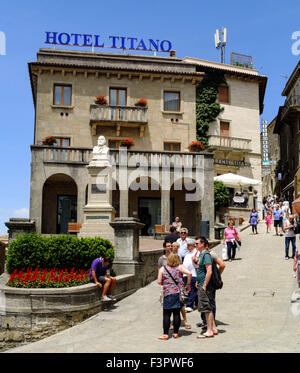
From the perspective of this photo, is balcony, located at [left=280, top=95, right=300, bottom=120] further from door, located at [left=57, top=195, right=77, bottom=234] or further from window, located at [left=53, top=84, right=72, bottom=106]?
door, located at [left=57, top=195, right=77, bottom=234]

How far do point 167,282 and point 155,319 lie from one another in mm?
2083

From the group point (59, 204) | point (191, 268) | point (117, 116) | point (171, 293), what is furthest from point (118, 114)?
point (171, 293)

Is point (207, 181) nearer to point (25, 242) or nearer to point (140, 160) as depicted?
point (140, 160)

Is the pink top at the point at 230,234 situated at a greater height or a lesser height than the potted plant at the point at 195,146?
lesser

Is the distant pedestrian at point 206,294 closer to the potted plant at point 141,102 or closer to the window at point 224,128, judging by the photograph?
the potted plant at point 141,102

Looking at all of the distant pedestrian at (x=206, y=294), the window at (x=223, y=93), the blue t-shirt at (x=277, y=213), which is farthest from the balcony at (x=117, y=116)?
the distant pedestrian at (x=206, y=294)

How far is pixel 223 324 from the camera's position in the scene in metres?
9.07

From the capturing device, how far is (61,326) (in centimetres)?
993

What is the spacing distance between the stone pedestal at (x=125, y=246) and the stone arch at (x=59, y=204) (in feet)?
48.1

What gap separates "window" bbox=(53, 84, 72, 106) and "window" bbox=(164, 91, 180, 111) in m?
6.46

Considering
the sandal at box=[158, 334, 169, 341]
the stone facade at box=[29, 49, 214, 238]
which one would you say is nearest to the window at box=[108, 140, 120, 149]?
the stone facade at box=[29, 49, 214, 238]

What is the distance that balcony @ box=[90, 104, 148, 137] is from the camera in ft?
95.5

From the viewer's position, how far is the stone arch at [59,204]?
27531 mm
